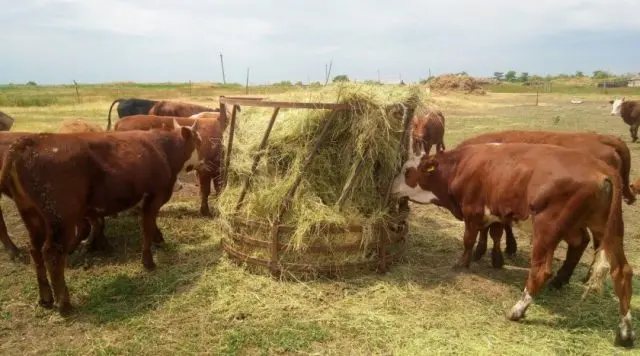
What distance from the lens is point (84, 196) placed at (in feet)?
19.2

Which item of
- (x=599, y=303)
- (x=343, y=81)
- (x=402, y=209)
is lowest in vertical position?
(x=599, y=303)

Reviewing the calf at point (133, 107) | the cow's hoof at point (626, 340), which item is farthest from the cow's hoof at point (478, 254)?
the calf at point (133, 107)

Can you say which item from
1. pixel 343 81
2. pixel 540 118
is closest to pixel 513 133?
pixel 343 81

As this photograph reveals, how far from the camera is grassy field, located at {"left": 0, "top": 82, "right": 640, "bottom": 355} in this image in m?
4.96

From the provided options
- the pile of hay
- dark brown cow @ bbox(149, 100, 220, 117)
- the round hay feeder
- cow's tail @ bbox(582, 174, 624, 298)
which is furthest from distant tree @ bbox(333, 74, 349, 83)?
the pile of hay

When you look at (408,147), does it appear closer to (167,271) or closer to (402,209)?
(402,209)

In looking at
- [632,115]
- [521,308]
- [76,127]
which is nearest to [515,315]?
[521,308]

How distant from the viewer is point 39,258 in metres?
5.69

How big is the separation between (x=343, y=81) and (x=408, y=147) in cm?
150

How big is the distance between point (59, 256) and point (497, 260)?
5.57 m

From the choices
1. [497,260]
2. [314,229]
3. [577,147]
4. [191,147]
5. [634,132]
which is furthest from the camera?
[634,132]

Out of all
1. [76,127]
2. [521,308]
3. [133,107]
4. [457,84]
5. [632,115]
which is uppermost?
[457,84]

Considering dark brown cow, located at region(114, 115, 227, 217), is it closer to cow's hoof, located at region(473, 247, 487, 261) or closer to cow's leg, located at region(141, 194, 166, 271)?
cow's leg, located at region(141, 194, 166, 271)

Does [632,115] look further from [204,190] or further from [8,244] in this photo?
[8,244]
